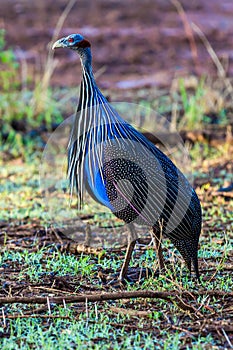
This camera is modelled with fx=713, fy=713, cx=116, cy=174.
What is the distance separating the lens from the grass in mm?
3336

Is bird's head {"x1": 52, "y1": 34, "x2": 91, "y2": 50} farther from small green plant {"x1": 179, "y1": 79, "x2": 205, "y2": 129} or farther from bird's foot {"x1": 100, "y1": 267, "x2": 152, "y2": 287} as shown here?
small green plant {"x1": 179, "y1": 79, "x2": 205, "y2": 129}

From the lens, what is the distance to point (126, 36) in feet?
39.7

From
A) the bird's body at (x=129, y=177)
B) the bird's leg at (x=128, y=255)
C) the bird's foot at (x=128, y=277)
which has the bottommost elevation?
the bird's foot at (x=128, y=277)

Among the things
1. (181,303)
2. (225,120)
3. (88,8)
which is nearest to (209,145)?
(225,120)

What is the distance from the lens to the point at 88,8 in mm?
13586

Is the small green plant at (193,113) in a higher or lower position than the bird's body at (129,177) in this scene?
lower

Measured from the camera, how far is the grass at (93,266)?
3.34 meters

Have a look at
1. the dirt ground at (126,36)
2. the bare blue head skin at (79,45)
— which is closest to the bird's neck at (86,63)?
the bare blue head skin at (79,45)

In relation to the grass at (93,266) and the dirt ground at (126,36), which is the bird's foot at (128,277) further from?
the dirt ground at (126,36)

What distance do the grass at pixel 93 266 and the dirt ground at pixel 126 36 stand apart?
8.64 feet

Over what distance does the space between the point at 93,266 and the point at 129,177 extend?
686 millimetres

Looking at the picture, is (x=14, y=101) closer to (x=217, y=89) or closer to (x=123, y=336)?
(x=217, y=89)

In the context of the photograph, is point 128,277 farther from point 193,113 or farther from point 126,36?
point 126,36

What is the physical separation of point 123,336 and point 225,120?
4929mm
